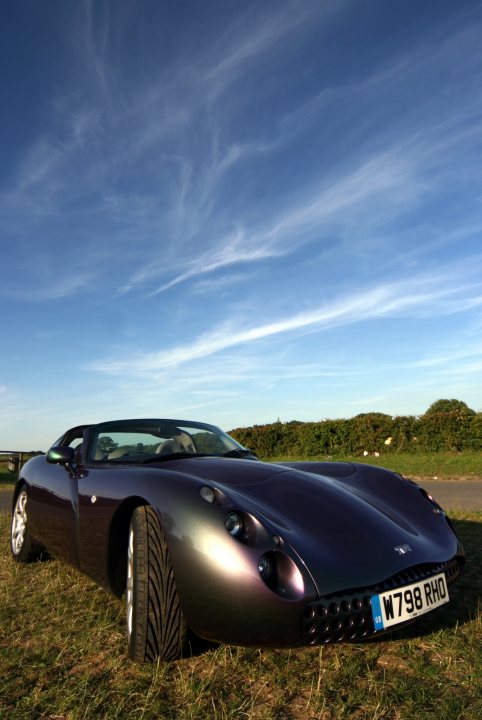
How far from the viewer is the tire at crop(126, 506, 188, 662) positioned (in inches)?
89.0

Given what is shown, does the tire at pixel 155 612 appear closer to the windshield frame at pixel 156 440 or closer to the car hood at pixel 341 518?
the car hood at pixel 341 518

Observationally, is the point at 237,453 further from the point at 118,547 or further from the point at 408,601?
the point at 408,601

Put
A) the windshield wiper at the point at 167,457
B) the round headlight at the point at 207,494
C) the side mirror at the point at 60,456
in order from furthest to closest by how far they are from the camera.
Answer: the side mirror at the point at 60,456, the windshield wiper at the point at 167,457, the round headlight at the point at 207,494

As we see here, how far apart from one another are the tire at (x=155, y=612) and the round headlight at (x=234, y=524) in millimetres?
357

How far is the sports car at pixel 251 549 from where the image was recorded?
2.03 metres

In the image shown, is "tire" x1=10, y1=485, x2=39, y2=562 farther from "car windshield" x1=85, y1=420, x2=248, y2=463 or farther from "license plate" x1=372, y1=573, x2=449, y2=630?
"license plate" x1=372, y1=573, x2=449, y2=630

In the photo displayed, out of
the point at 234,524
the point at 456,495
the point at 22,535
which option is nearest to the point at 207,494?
the point at 234,524

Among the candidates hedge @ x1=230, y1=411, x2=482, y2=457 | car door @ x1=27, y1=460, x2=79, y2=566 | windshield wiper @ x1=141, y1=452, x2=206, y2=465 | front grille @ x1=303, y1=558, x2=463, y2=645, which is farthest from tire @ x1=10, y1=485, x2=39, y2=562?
hedge @ x1=230, y1=411, x2=482, y2=457

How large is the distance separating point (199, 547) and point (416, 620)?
977mm

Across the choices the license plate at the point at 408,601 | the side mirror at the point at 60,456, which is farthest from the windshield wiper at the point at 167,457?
the license plate at the point at 408,601

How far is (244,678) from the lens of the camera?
7.16 ft

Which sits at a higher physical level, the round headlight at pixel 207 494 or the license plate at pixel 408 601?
the round headlight at pixel 207 494

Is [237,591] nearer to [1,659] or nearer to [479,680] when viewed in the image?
[479,680]

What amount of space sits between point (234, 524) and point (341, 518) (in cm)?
63
